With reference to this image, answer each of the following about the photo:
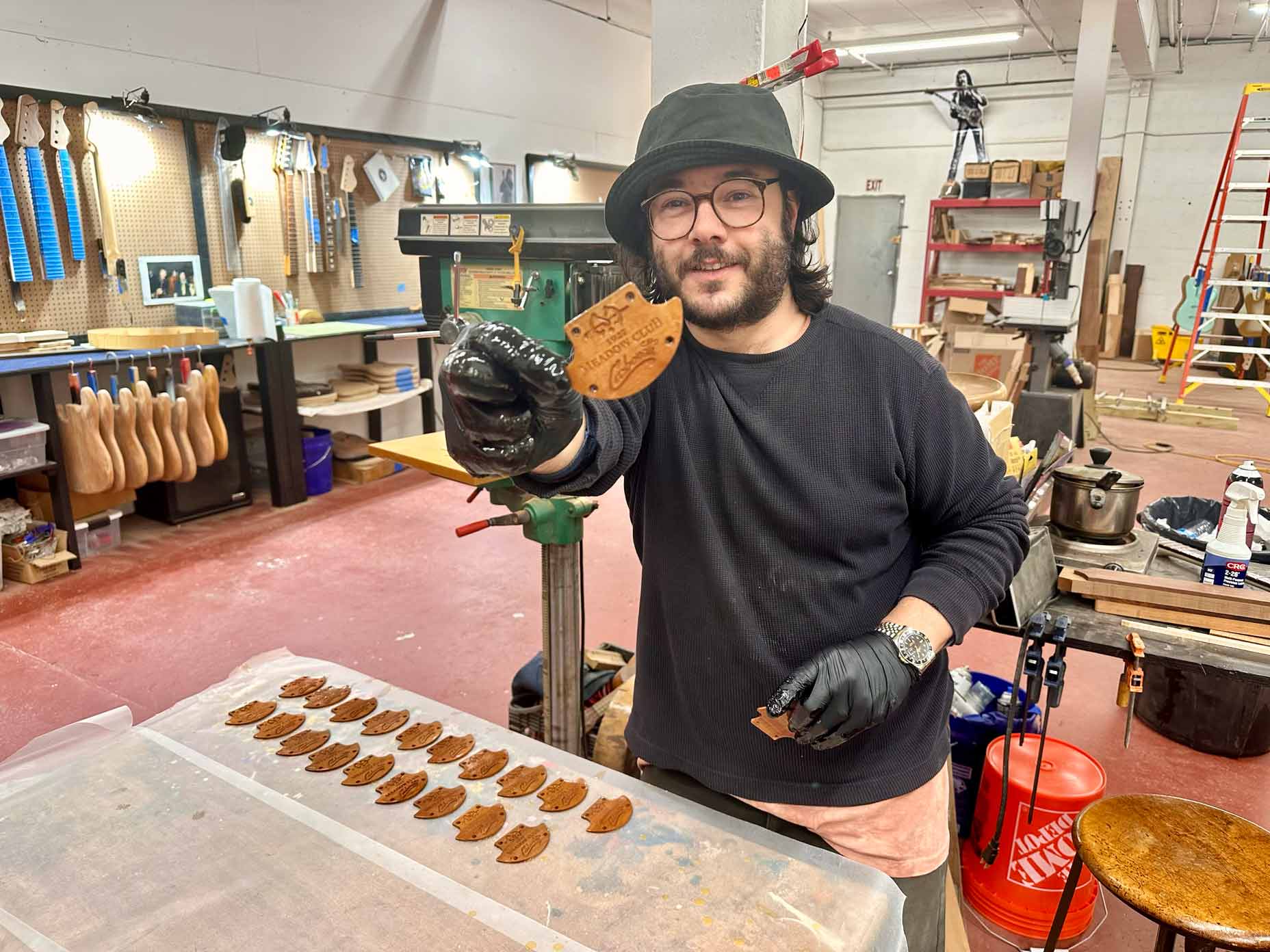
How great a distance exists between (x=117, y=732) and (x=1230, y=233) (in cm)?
1173

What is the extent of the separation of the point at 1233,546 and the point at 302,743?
1.89 metres

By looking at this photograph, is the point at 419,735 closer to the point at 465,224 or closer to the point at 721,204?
the point at 721,204

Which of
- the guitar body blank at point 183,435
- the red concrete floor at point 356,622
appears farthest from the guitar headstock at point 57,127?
the red concrete floor at point 356,622

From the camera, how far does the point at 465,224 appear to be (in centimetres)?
207

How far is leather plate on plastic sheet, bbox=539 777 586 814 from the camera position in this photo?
52.1 inches

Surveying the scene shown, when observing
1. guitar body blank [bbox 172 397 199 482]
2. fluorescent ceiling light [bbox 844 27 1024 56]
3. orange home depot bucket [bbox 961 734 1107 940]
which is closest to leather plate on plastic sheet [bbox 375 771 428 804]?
orange home depot bucket [bbox 961 734 1107 940]

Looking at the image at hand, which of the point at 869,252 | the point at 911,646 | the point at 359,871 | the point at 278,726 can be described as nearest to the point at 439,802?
the point at 359,871

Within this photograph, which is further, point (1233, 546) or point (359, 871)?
point (1233, 546)

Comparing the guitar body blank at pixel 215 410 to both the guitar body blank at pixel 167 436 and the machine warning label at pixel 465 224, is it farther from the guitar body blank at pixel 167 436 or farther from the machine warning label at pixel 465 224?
the machine warning label at pixel 465 224

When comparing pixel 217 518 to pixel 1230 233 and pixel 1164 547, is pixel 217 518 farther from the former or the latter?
pixel 1230 233

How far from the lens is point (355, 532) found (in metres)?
4.60

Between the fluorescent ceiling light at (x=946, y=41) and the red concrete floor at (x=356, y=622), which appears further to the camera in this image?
the fluorescent ceiling light at (x=946, y=41)

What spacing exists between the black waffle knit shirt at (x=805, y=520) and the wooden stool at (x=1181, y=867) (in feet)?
1.59

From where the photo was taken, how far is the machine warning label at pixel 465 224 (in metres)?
2.05
